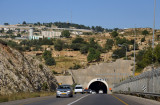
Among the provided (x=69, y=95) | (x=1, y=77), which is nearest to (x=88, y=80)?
(x=1, y=77)

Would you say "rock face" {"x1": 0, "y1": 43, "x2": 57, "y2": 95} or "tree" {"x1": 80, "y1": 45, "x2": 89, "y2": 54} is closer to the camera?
"rock face" {"x1": 0, "y1": 43, "x2": 57, "y2": 95}

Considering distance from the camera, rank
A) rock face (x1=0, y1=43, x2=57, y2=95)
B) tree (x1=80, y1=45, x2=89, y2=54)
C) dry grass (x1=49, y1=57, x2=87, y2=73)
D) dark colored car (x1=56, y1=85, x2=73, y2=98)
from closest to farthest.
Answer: dark colored car (x1=56, y1=85, x2=73, y2=98)
rock face (x1=0, y1=43, x2=57, y2=95)
dry grass (x1=49, y1=57, x2=87, y2=73)
tree (x1=80, y1=45, x2=89, y2=54)

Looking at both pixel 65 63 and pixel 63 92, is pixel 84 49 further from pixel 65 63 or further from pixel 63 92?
pixel 63 92

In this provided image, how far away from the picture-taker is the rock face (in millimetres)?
48781

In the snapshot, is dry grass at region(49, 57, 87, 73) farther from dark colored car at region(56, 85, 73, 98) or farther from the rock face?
dark colored car at region(56, 85, 73, 98)

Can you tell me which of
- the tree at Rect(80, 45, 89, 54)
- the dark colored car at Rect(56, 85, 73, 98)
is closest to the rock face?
the dark colored car at Rect(56, 85, 73, 98)

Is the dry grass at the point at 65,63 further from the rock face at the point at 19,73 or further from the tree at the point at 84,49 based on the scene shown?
the rock face at the point at 19,73

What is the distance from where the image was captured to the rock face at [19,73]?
160ft

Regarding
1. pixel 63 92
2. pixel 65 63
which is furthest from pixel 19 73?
pixel 65 63

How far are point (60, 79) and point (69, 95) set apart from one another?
66.0 m

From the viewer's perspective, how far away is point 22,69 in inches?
2267

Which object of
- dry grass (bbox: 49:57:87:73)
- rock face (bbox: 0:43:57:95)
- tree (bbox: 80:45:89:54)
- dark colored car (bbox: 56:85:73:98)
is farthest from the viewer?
tree (bbox: 80:45:89:54)

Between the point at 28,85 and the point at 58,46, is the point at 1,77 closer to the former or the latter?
the point at 28,85

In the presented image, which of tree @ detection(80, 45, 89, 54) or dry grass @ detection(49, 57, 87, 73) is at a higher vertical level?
tree @ detection(80, 45, 89, 54)
